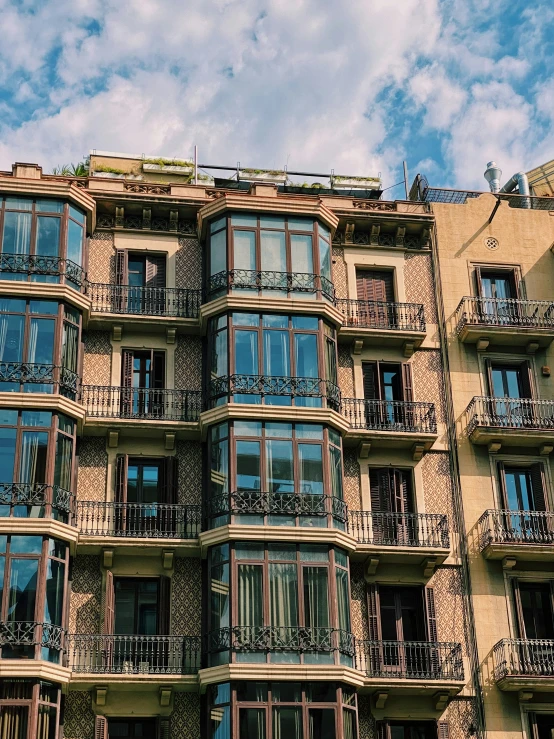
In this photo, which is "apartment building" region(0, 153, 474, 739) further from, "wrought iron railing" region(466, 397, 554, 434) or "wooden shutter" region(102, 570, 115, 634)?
"wrought iron railing" region(466, 397, 554, 434)

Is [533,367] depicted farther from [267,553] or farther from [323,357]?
[267,553]

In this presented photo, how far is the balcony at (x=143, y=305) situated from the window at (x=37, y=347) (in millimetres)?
1434

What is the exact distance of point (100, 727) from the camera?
89.0 ft

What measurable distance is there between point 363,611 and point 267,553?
11.1ft

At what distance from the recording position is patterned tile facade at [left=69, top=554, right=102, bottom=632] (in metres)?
28.4

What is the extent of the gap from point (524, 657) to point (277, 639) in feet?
22.3

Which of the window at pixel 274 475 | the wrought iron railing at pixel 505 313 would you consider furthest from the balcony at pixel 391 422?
the wrought iron railing at pixel 505 313

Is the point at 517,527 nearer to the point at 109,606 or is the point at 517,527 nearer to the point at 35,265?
the point at 109,606

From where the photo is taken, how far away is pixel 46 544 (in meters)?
27.5

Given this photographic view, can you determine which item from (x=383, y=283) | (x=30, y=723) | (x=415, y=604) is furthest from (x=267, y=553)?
(x=383, y=283)

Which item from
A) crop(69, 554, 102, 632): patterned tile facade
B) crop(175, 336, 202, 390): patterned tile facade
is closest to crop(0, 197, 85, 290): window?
crop(175, 336, 202, 390): patterned tile facade

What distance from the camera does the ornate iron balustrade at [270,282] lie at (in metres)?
31.7

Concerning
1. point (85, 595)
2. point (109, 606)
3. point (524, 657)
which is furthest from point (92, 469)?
point (524, 657)

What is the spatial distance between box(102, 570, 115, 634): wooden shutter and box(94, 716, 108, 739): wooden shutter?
209 cm
